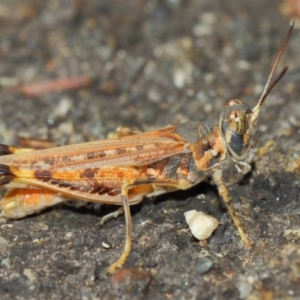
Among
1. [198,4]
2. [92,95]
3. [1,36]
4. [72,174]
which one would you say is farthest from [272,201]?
[1,36]

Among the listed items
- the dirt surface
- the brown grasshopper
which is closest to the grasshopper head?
the brown grasshopper

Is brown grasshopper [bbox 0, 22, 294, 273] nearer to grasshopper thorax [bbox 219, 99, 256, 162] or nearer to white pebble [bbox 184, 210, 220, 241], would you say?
grasshopper thorax [bbox 219, 99, 256, 162]

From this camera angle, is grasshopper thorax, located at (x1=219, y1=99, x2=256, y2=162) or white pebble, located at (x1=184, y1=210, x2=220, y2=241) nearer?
white pebble, located at (x1=184, y1=210, x2=220, y2=241)

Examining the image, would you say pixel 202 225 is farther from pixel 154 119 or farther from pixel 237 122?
pixel 154 119

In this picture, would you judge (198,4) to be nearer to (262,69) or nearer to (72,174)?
(262,69)

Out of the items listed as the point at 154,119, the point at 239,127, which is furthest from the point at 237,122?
the point at 154,119

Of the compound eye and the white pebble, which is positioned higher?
the compound eye

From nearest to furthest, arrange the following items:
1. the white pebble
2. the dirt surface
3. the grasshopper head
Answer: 1. the dirt surface
2. the white pebble
3. the grasshopper head
